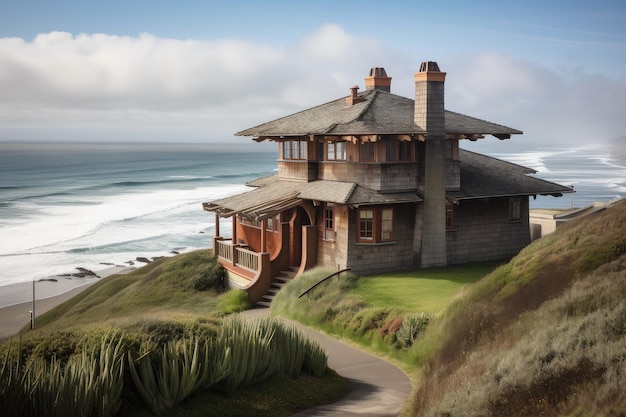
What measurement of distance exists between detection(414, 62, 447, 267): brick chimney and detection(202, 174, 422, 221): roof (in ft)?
2.34

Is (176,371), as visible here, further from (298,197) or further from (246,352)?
(298,197)

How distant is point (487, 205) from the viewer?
28.4m

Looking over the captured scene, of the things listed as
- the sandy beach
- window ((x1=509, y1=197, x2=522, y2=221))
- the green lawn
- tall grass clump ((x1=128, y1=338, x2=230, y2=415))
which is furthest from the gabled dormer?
the sandy beach

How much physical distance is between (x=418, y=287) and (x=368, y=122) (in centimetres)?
610

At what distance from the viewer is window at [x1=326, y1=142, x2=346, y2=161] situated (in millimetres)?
26694

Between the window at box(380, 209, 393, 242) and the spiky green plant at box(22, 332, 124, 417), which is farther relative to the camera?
the window at box(380, 209, 393, 242)

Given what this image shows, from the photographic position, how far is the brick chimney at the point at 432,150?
26016 millimetres

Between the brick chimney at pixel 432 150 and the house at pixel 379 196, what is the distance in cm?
3

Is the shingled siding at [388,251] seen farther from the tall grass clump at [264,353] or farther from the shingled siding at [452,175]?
the tall grass clump at [264,353]

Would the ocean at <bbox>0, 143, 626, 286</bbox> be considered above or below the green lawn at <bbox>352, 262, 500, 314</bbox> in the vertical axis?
below

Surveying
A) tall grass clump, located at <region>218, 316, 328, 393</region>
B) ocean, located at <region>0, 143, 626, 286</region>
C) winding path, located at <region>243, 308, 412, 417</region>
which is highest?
tall grass clump, located at <region>218, 316, 328, 393</region>

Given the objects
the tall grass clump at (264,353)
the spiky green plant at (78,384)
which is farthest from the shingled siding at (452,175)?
the spiky green plant at (78,384)

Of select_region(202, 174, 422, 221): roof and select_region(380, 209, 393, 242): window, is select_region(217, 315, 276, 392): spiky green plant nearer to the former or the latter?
select_region(202, 174, 422, 221): roof

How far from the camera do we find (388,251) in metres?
25.8
